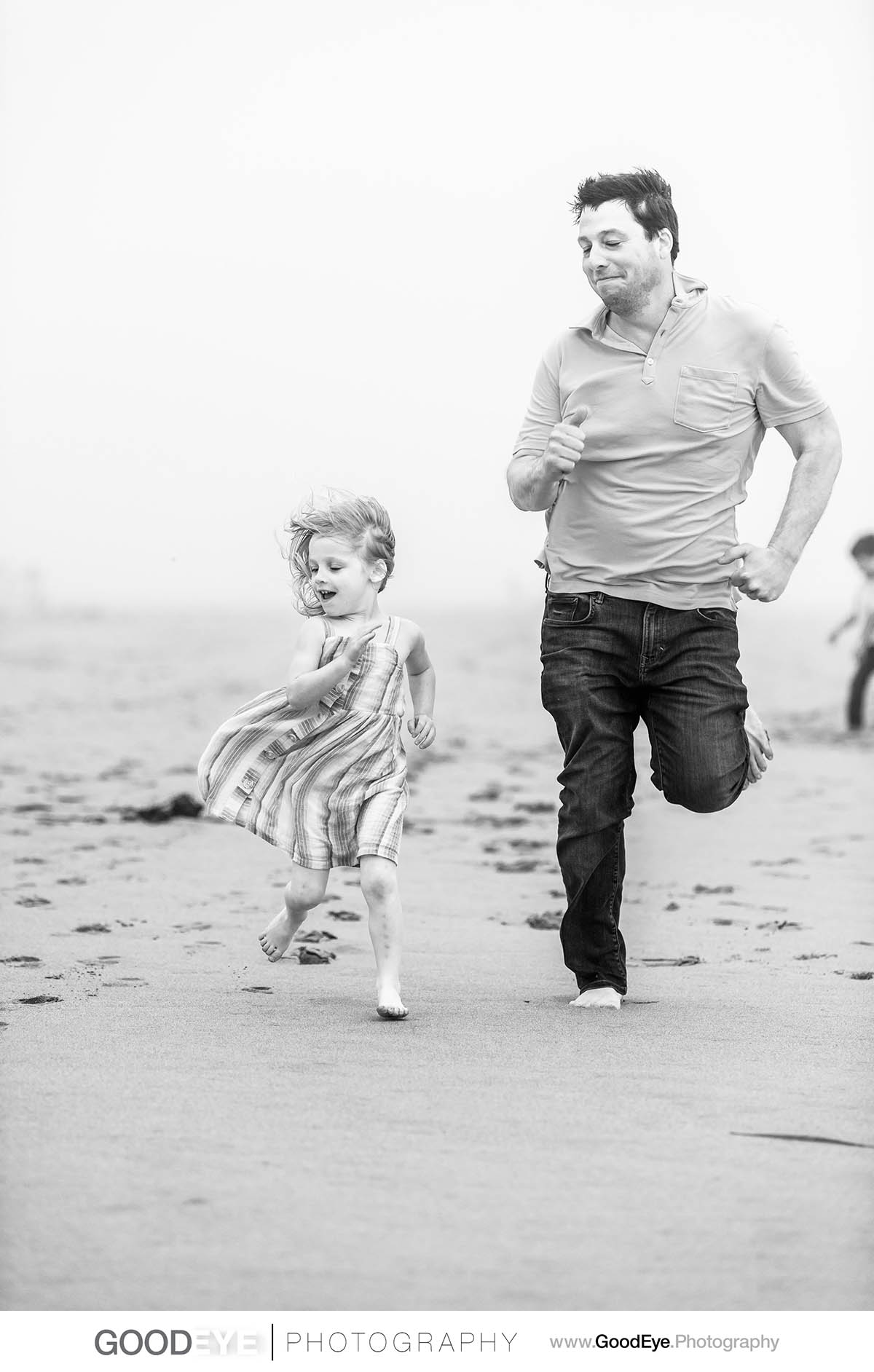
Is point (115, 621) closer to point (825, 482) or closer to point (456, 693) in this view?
point (456, 693)

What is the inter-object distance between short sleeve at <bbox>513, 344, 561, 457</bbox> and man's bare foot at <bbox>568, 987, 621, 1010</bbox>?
1.10 meters

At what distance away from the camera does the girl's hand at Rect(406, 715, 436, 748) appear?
3.43 meters

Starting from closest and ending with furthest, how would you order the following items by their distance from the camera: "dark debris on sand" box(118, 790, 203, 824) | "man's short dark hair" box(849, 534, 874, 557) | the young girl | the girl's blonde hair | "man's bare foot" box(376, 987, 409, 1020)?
1. "man's bare foot" box(376, 987, 409, 1020)
2. the young girl
3. the girl's blonde hair
4. "dark debris on sand" box(118, 790, 203, 824)
5. "man's short dark hair" box(849, 534, 874, 557)

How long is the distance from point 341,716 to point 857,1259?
177 cm

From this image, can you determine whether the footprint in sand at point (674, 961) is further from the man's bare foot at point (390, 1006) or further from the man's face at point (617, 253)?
the man's face at point (617, 253)

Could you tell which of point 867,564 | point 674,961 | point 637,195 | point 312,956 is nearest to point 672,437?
point 637,195

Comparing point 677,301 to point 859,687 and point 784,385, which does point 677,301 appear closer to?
point 784,385

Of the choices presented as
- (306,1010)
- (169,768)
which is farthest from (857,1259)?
(169,768)

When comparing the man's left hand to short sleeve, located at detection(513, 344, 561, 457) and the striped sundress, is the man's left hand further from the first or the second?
the striped sundress

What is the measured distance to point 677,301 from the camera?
3355mm

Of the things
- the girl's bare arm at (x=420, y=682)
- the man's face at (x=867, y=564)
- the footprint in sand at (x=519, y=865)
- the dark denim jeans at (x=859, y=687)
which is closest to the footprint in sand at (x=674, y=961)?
the girl's bare arm at (x=420, y=682)

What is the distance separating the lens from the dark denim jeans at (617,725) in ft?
10.9

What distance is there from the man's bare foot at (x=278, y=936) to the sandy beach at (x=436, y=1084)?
0.21 feet

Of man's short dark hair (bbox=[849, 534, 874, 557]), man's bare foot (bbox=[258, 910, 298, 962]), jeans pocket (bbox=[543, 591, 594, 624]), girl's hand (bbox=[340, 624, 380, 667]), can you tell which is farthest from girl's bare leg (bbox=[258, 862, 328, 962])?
man's short dark hair (bbox=[849, 534, 874, 557])
